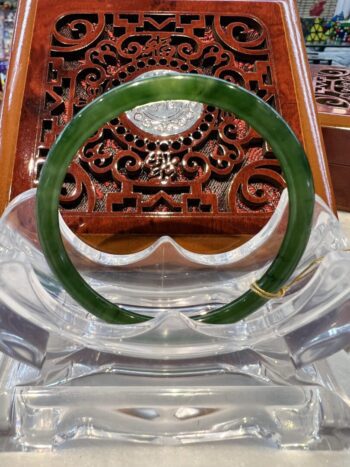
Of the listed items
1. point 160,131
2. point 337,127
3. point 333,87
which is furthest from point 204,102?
point 333,87

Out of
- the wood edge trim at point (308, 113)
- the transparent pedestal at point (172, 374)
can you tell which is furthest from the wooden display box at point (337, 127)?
the transparent pedestal at point (172, 374)

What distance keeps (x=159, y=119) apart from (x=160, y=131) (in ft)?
0.06

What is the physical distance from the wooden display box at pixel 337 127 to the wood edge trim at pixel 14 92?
0.49 metres

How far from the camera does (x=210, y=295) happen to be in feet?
1.85

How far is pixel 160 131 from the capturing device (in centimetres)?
73

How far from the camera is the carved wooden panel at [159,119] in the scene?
26.7 inches

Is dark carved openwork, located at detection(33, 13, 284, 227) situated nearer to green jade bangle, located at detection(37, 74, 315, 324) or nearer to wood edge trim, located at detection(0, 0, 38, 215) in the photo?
wood edge trim, located at detection(0, 0, 38, 215)

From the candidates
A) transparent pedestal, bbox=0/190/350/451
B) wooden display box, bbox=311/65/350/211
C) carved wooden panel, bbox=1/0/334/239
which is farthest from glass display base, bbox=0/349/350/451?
wooden display box, bbox=311/65/350/211

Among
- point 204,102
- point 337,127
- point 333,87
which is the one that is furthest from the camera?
point 333,87

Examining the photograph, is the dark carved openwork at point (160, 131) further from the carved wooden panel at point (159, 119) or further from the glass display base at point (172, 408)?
the glass display base at point (172, 408)

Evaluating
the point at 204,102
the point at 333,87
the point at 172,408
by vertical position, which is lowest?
the point at 172,408

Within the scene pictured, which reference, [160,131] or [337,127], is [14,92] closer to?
[160,131]

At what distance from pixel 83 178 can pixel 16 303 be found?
1.02 feet

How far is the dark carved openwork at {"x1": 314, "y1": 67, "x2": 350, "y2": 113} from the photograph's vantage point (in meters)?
0.88
